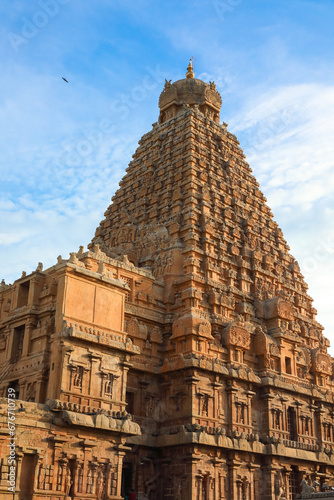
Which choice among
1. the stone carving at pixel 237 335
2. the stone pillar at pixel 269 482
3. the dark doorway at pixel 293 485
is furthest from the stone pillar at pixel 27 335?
the dark doorway at pixel 293 485

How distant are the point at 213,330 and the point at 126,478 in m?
10.1

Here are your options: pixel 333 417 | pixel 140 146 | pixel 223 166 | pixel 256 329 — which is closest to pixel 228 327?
pixel 256 329

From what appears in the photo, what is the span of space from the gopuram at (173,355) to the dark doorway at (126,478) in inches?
2.4

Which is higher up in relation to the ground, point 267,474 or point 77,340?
point 77,340

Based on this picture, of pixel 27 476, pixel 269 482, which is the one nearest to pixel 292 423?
pixel 269 482

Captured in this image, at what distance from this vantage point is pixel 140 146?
51656mm

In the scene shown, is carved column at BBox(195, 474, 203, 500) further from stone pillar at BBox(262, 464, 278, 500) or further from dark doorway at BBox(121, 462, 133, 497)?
stone pillar at BBox(262, 464, 278, 500)

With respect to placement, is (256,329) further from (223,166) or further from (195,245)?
(223,166)

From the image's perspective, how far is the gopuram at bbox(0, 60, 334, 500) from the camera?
26.7m

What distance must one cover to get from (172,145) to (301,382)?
20.8 metres

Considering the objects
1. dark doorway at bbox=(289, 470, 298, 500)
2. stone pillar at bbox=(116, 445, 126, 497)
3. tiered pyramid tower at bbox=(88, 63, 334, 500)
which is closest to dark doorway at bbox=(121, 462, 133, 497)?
tiered pyramid tower at bbox=(88, 63, 334, 500)

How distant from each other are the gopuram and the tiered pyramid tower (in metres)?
0.10

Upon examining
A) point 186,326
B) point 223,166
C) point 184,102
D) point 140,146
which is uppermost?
point 184,102

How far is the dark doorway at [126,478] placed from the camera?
1225 inches
